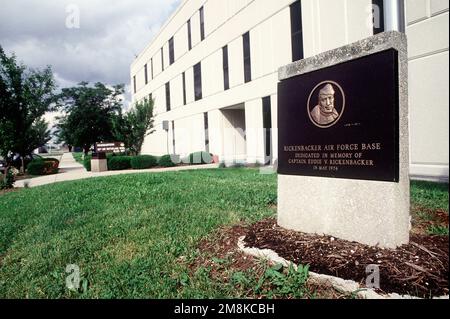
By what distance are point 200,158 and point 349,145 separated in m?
17.9

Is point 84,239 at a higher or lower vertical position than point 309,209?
lower

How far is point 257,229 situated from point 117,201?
3822 mm

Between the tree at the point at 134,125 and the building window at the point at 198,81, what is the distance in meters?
3.96

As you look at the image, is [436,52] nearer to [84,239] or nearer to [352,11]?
[352,11]

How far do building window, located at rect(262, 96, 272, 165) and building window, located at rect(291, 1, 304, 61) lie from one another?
279cm

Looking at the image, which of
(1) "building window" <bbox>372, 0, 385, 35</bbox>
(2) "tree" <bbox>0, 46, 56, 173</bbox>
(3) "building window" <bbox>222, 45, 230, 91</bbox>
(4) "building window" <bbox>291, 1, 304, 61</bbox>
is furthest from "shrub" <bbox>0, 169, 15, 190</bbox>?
(1) "building window" <bbox>372, 0, 385, 35</bbox>

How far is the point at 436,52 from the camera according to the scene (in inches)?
319

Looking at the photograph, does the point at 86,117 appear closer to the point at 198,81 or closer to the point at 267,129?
the point at 198,81

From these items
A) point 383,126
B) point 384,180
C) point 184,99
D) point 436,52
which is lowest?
point 384,180

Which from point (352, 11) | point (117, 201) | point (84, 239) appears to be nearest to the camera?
point (84, 239)

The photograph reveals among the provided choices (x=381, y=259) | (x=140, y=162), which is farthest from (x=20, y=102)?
(x=381, y=259)

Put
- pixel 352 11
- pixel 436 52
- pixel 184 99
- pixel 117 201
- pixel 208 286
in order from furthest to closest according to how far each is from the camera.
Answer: pixel 184 99, pixel 352 11, pixel 436 52, pixel 117 201, pixel 208 286

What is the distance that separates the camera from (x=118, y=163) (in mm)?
18844
